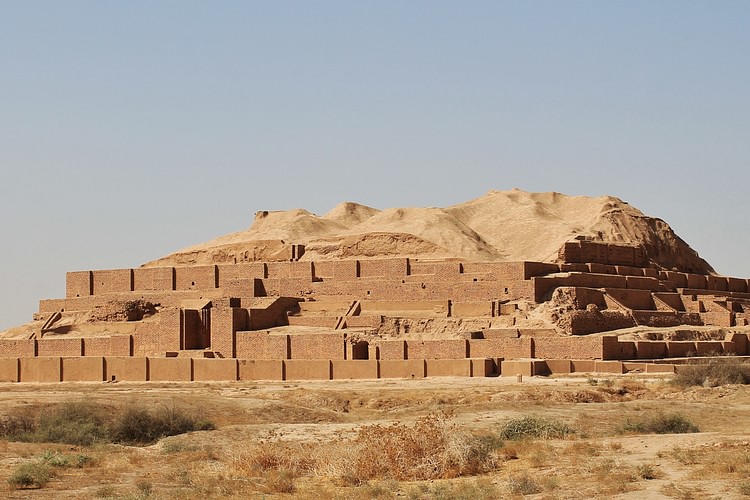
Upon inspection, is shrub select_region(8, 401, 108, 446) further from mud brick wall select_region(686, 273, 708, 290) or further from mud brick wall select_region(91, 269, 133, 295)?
mud brick wall select_region(686, 273, 708, 290)

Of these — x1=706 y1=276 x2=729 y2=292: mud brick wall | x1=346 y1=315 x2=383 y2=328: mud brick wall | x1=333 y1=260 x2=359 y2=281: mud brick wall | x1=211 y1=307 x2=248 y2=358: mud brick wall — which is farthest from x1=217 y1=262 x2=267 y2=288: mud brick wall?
x1=706 y1=276 x2=729 y2=292: mud brick wall

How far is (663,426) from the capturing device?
23.0 metres

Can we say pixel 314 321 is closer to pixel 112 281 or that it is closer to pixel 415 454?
pixel 112 281

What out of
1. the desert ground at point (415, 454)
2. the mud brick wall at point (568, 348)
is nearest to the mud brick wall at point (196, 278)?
the mud brick wall at point (568, 348)

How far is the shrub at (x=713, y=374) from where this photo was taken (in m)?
32.9

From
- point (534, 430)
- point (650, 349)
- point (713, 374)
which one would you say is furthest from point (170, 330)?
point (534, 430)

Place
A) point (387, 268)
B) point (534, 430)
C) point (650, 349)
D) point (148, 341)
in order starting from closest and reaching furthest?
point (534, 430) → point (650, 349) → point (148, 341) → point (387, 268)

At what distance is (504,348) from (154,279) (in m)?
21.9

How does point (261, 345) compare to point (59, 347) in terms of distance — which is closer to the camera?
point (261, 345)

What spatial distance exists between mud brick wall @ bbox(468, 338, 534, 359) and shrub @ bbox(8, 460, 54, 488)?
23.0 metres

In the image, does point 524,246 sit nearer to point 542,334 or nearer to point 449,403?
point 542,334

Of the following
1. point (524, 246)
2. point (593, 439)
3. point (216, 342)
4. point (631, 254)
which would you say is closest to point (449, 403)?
point (593, 439)

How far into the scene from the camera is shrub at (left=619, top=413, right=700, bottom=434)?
2286 centimetres

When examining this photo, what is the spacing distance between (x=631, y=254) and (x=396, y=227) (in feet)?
40.6
